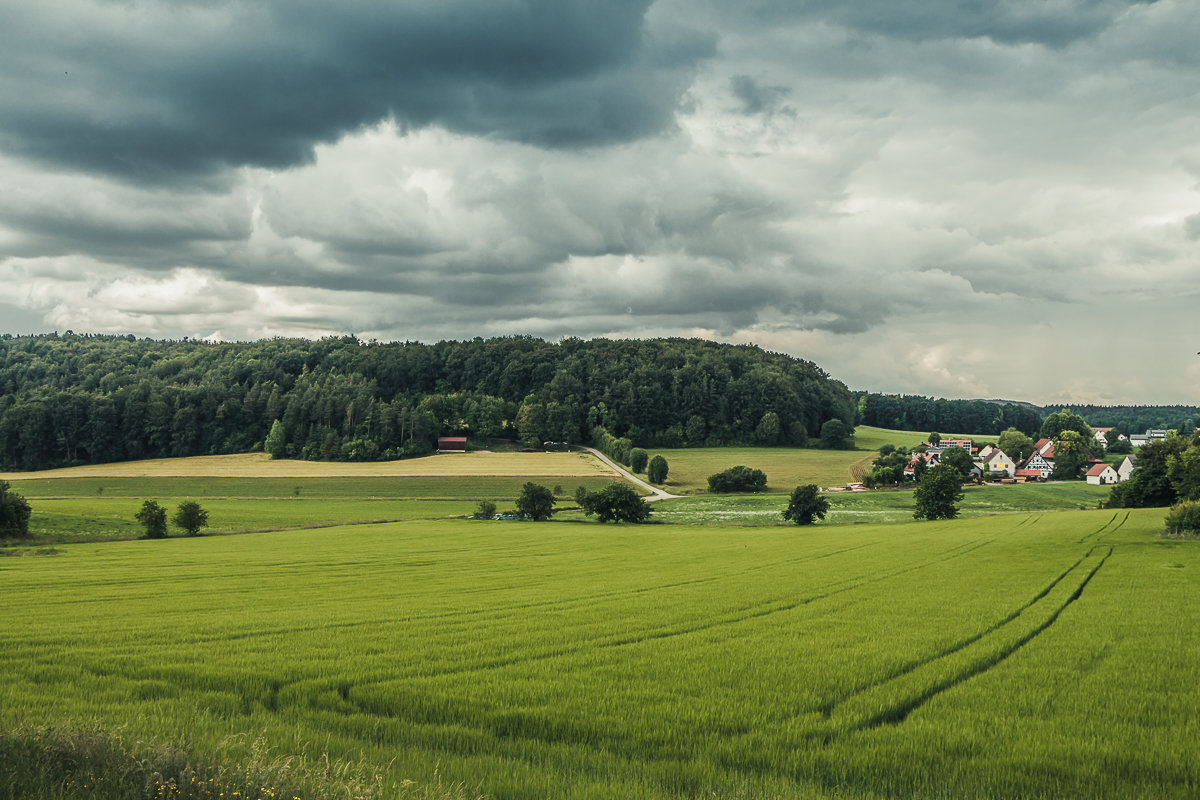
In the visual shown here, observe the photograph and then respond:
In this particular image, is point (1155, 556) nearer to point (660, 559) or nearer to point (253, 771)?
point (660, 559)

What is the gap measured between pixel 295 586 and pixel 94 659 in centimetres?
1351

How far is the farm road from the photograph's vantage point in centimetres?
9356

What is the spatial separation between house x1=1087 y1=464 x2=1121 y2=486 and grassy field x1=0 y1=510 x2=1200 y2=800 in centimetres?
11169

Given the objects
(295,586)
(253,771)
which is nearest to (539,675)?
(253,771)

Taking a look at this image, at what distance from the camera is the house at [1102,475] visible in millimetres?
117438

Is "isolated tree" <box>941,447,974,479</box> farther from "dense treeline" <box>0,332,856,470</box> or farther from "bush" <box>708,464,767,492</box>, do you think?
"dense treeline" <box>0,332,856,470</box>

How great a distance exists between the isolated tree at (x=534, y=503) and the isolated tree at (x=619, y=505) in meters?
5.78

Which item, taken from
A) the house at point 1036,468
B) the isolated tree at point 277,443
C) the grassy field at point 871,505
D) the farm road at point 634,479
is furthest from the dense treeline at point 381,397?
the grassy field at point 871,505

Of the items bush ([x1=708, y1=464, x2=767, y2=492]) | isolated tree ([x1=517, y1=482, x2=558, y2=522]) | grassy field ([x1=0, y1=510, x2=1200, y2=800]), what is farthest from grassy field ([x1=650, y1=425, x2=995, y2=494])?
grassy field ([x1=0, y1=510, x2=1200, y2=800])

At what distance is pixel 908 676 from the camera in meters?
11.3

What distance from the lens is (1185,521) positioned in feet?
Answer: 126

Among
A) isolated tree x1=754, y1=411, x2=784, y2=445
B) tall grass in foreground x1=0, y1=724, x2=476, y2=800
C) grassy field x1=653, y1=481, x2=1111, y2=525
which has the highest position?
isolated tree x1=754, y1=411, x2=784, y2=445

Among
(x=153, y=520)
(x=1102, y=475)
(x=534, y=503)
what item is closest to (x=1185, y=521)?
(x=534, y=503)

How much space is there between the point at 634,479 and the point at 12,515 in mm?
80127
